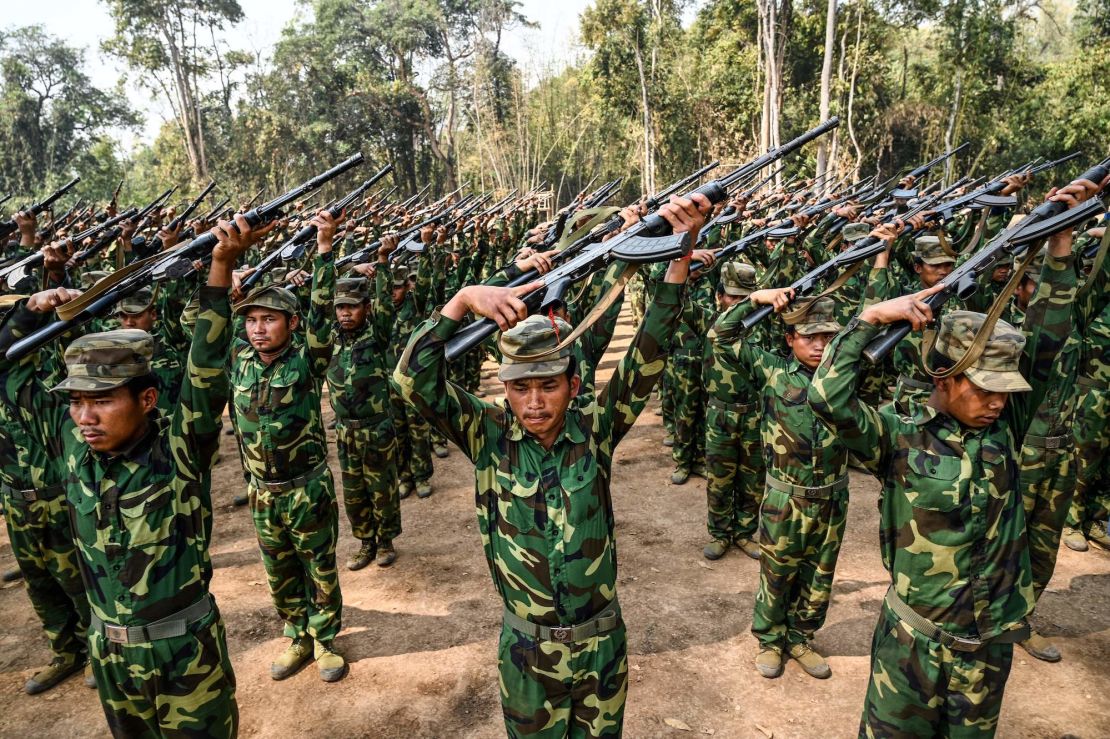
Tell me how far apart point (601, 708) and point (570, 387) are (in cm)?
140

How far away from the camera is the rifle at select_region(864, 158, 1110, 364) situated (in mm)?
2799

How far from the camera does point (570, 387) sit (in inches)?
115

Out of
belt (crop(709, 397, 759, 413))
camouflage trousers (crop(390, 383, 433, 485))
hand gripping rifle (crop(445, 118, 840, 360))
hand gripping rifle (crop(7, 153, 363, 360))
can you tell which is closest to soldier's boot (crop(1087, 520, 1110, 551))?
belt (crop(709, 397, 759, 413))

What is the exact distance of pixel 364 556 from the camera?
21.1 ft

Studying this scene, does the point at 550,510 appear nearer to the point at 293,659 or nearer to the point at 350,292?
the point at 293,659

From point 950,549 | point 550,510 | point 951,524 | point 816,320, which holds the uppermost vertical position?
point 816,320

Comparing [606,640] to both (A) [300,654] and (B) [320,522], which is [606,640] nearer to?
(B) [320,522]

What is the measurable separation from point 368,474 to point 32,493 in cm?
249

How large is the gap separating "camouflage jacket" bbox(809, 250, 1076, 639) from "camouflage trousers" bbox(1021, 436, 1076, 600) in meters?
2.34

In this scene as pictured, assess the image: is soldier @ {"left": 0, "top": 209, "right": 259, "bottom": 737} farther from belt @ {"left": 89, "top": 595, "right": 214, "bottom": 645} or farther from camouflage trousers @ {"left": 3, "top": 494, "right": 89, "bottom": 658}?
camouflage trousers @ {"left": 3, "top": 494, "right": 89, "bottom": 658}

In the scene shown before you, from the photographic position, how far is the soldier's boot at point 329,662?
475 cm

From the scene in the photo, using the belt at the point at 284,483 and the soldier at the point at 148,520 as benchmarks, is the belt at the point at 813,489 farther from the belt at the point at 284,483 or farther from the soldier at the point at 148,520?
the soldier at the point at 148,520

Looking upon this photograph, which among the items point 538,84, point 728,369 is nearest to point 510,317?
point 728,369

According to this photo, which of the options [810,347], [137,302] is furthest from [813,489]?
[137,302]
